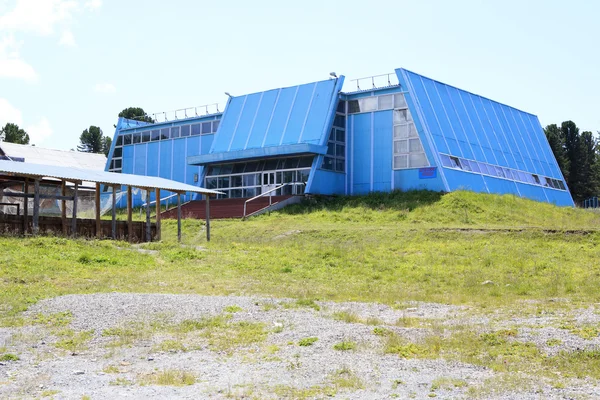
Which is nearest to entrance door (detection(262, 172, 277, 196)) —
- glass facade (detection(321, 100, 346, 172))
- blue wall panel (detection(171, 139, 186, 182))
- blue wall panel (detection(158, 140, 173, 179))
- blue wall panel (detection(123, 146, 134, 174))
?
glass facade (detection(321, 100, 346, 172))

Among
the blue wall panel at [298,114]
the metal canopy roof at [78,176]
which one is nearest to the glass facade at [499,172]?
the blue wall panel at [298,114]

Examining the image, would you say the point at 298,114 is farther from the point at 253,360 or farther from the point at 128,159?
the point at 253,360

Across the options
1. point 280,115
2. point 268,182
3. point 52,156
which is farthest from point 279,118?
point 52,156

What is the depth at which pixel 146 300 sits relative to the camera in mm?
16125

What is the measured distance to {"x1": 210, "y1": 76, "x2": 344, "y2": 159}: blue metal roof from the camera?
159ft

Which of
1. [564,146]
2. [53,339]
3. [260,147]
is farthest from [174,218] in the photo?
[564,146]

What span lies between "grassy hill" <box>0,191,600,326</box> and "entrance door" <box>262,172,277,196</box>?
1151 centimetres

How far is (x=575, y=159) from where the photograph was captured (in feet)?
245

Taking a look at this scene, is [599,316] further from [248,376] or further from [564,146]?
[564,146]

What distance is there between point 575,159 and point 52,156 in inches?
1975

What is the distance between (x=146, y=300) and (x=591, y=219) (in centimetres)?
3291

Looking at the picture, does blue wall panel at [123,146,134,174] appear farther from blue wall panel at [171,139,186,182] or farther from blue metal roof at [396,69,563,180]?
blue metal roof at [396,69,563,180]

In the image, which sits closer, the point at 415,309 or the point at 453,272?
the point at 415,309

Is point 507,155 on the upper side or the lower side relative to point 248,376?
upper
